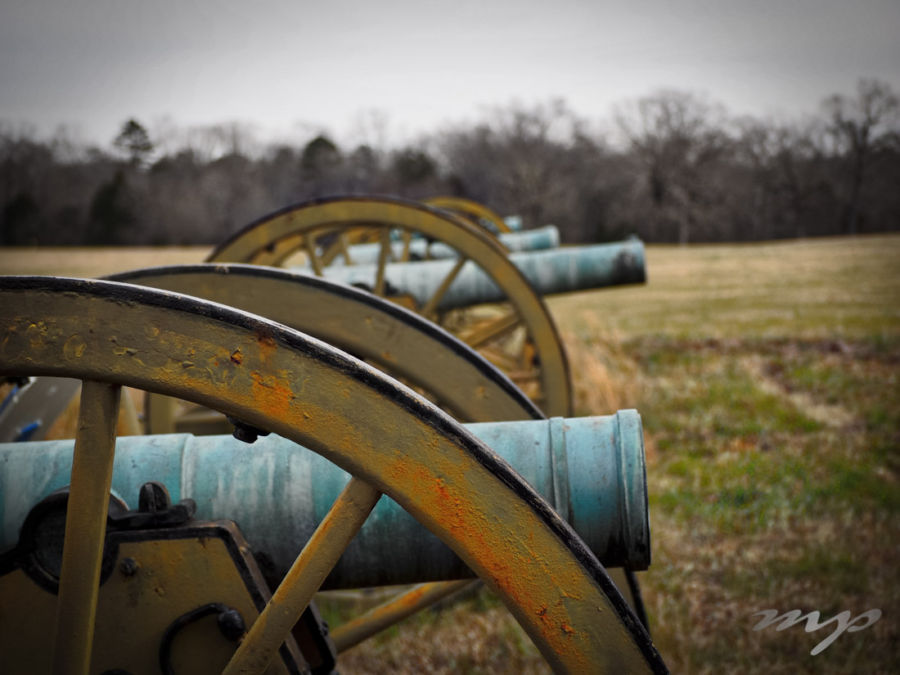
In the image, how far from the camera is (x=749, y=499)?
13.0 ft

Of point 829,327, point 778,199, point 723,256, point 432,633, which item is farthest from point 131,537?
point 778,199

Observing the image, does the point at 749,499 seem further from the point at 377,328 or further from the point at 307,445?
the point at 307,445

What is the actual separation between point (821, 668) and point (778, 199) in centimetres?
3946

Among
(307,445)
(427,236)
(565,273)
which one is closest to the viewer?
(307,445)

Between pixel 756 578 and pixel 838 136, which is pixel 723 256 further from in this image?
pixel 756 578

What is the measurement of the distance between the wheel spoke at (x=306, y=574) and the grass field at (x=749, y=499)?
1.80m

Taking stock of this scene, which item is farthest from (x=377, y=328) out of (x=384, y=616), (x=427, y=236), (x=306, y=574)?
(x=427, y=236)

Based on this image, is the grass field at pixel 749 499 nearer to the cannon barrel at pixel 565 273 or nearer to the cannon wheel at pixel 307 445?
the cannon barrel at pixel 565 273

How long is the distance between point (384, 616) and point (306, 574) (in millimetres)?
1285

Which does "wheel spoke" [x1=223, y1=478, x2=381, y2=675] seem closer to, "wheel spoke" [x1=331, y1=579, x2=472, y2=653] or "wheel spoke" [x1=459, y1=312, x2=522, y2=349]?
"wheel spoke" [x1=331, y1=579, x2=472, y2=653]

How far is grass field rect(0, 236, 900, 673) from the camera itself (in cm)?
276

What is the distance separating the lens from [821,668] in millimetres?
2561

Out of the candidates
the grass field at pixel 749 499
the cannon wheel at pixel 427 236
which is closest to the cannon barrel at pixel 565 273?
the grass field at pixel 749 499

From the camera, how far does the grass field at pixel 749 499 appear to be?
2762mm
